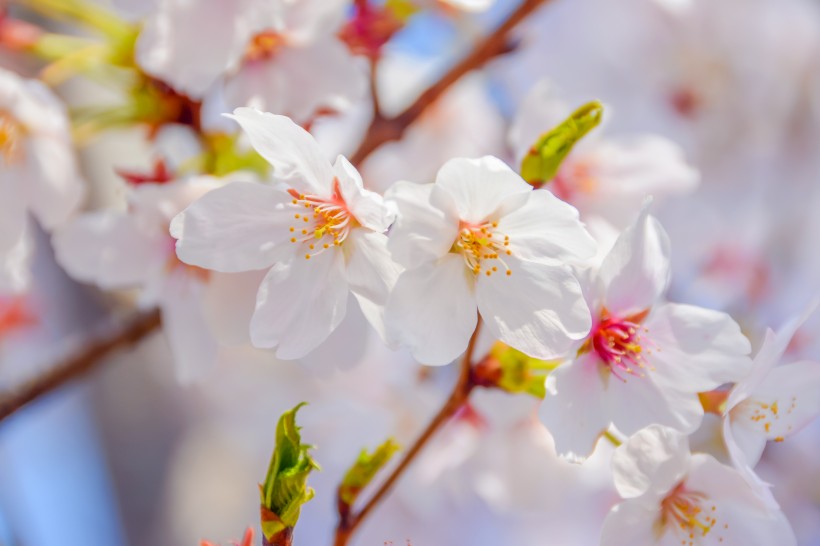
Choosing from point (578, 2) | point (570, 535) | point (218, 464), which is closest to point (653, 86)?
point (578, 2)

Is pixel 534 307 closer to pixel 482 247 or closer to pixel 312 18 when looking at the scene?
pixel 482 247

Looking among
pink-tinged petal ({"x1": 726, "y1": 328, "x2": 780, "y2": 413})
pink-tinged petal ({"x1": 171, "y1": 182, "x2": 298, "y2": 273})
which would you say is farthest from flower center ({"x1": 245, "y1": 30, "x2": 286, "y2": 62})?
pink-tinged petal ({"x1": 726, "y1": 328, "x2": 780, "y2": 413})

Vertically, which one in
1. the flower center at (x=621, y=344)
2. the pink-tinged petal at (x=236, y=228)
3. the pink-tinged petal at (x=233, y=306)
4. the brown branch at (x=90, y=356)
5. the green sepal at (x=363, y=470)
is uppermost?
the flower center at (x=621, y=344)

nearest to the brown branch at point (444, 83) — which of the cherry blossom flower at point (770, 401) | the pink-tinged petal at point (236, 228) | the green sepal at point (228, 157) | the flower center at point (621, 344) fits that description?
the green sepal at point (228, 157)

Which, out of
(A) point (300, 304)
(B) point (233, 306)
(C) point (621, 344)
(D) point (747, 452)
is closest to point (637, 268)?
(C) point (621, 344)

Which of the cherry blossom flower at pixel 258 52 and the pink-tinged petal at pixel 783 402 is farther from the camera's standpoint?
the cherry blossom flower at pixel 258 52

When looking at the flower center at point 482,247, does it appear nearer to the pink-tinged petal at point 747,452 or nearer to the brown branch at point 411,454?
the brown branch at point 411,454
